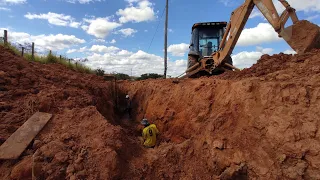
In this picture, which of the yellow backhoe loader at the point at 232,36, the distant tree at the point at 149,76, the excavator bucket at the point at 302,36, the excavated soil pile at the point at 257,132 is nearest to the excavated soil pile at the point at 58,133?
the excavated soil pile at the point at 257,132

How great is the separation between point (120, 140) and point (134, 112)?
6269 millimetres

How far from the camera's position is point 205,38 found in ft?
37.7

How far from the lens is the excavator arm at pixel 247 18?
6.43 metres

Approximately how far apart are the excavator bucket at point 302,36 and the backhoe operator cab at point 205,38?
4.97 metres

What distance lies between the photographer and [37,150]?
5020 millimetres

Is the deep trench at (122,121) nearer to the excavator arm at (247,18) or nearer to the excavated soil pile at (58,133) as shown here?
the excavated soil pile at (58,133)

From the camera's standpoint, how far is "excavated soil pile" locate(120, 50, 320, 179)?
496 centimetres

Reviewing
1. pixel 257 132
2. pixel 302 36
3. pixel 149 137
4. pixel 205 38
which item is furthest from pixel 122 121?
pixel 302 36

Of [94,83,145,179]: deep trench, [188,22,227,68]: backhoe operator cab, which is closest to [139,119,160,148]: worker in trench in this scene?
[94,83,145,179]: deep trench

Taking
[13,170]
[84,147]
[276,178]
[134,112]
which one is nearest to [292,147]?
[276,178]

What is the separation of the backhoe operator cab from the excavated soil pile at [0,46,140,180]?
216 inches

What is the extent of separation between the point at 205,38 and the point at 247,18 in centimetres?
340

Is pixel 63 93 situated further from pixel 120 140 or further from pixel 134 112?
pixel 134 112

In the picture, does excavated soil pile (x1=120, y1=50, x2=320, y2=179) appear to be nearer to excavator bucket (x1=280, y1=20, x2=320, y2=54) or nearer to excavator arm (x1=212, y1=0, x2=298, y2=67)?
excavator bucket (x1=280, y1=20, x2=320, y2=54)
